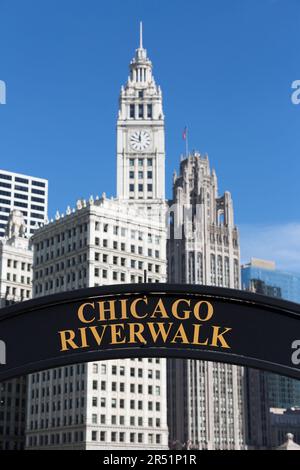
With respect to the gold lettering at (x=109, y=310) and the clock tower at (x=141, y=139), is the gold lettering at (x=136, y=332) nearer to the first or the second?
the gold lettering at (x=109, y=310)

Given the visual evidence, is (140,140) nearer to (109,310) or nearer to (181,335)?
(109,310)

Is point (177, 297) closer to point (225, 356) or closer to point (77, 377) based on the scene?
point (225, 356)

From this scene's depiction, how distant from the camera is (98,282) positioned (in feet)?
478

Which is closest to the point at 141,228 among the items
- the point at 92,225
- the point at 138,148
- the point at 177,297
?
the point at 92,225

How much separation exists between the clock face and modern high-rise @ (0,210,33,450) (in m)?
32.5

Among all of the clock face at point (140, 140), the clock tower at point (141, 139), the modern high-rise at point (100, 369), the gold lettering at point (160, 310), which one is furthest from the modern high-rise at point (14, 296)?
the gold lettering at point (160, 310)

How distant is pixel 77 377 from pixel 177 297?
13212cm

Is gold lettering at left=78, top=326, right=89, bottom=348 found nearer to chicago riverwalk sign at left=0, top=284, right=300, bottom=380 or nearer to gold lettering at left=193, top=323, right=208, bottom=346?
chicago riverwalk sign at left=0, top=284, right=300, bottom=380

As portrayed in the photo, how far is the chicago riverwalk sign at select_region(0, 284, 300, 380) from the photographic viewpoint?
1041 centimetres

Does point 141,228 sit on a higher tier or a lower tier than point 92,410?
higher

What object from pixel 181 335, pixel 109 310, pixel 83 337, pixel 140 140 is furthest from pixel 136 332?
pixel 140 140
